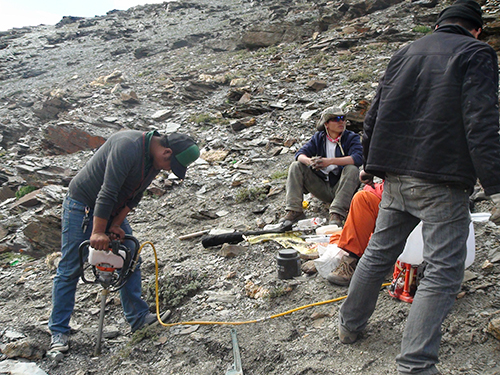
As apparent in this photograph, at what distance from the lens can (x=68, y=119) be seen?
13031mm

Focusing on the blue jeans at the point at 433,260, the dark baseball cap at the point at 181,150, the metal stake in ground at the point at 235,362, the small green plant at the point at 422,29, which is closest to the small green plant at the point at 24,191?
the dark baseball cap at the point at 181,150

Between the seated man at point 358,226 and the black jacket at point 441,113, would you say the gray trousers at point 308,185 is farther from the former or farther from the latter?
the black jacket at point 441,113

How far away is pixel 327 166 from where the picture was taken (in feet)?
15.8

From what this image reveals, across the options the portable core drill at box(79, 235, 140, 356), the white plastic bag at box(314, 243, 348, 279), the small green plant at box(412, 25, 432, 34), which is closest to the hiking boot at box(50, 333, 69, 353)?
the portable core drill at box(79, 235, 140, 356)

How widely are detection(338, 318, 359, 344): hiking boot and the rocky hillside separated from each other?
0.05 metres

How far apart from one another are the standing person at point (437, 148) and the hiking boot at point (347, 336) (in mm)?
560

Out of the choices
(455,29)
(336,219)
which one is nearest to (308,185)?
(336,219)

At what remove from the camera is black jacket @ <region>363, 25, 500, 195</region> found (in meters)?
1.87

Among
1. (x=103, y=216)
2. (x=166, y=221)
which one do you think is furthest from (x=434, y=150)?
(x=166, y=221)

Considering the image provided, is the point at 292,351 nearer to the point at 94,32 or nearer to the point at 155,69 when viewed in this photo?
the point at 155,69

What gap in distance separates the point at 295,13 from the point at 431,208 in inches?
978

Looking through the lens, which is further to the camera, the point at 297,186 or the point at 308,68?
the point at 308,68

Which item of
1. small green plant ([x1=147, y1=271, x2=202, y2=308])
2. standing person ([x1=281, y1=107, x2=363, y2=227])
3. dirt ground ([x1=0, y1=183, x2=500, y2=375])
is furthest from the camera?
standing person ([x1=281, y1=107, x2=363, y2=227])

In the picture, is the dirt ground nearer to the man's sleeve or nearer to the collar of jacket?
the man's sleeve
